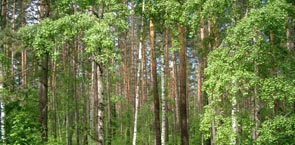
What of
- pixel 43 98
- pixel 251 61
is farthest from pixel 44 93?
pixel 251 61

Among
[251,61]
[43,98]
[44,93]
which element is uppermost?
[251,61]

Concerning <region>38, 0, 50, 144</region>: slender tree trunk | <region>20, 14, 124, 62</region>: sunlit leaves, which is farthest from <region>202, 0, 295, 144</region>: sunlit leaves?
<region>38, 0, 50, 144</region>: slender tree trunk

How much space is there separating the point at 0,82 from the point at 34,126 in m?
2.13

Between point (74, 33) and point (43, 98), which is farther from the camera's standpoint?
point (43, 98)

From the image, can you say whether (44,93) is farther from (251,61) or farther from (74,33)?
(251,61)

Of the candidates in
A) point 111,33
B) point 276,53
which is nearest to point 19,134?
point 111,33

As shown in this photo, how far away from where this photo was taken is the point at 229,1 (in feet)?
34.2

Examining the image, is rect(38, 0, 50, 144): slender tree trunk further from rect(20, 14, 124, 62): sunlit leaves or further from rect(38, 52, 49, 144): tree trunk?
rect(20, 14, 124, 62): sunlit leaves

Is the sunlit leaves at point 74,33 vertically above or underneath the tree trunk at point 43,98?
above

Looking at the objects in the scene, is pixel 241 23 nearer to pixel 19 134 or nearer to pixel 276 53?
pixel 276 53

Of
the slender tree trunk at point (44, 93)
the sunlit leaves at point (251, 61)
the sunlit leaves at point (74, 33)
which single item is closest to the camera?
the sunlit leaves at point (251, 61)

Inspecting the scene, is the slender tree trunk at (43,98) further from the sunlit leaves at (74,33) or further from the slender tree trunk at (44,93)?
the sunlit leaves at (74,33)

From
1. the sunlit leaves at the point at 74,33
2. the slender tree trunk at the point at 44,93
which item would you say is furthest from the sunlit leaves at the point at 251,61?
the slender tree trunk at the point at 44,93

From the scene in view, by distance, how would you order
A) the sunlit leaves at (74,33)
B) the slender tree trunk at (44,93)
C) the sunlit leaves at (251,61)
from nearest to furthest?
the sunlit leaves at (251,61)
the sunlit leaves at (74,33)
the slender tree trunk at (44,93)
